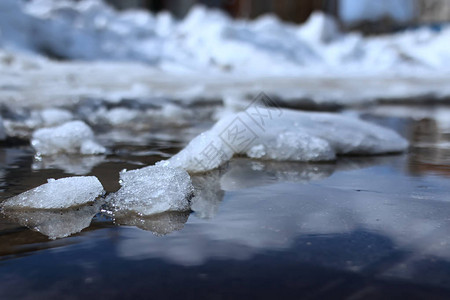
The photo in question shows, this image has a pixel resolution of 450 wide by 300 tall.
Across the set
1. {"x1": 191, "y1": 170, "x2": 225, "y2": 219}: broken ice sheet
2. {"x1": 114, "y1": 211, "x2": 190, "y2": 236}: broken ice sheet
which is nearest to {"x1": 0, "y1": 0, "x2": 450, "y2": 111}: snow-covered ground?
{"x1": 191, "y1": 170, "x2": 225, "y2": 219}: broken ice sheet

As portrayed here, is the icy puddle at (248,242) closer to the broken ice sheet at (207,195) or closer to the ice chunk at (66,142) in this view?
the broken ice sheet at (207,195)

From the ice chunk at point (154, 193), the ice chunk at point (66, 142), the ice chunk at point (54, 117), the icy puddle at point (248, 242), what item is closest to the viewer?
the icy puddle at point (248, 242)

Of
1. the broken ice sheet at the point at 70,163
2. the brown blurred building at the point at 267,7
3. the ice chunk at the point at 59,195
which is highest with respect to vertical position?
the brown blurred building at the point at 267,7

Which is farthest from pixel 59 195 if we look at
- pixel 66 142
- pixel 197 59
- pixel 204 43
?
pixel 204 43

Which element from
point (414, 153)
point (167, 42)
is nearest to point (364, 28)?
point (167, 42)

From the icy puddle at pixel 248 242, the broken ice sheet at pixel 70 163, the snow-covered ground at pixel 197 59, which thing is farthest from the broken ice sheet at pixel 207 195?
the snow-covered ground at pixel 197 59

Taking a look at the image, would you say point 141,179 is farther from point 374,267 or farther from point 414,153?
point 414,153

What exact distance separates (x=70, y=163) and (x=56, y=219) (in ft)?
2.15

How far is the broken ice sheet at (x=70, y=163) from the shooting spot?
1500 mm

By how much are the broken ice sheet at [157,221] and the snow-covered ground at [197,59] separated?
2622mm

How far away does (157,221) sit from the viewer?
99 centimetres

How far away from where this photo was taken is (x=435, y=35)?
30.3ft

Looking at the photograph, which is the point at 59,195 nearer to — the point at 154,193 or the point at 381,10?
the point at 154,193

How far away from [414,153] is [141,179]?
1.21 m
